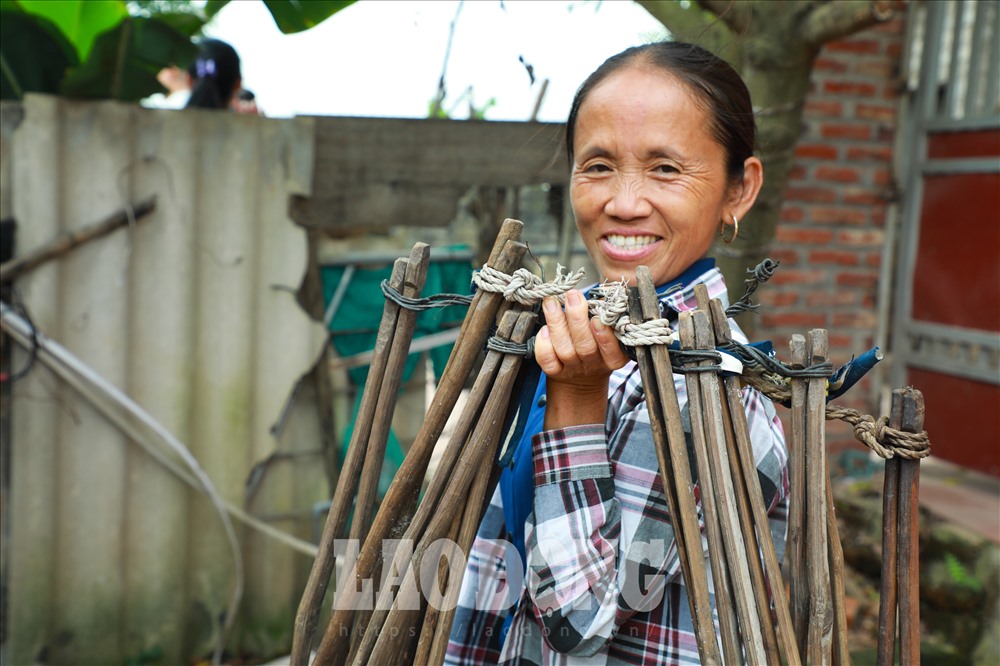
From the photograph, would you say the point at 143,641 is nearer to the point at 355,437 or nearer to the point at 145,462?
the point at 145,462

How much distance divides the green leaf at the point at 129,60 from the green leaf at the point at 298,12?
82 cm

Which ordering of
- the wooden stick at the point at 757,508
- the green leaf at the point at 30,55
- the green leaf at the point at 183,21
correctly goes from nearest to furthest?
the wooden stick at the point at 757,508 → the green leaf at the point at 30,55 → the green leaf at the point at 183,21

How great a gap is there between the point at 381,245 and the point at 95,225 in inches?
39.1

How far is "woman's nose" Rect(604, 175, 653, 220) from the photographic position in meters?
1.31

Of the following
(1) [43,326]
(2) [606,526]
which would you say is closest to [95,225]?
(1) [43,326]

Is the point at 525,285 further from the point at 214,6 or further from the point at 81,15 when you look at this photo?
the point at 81,15

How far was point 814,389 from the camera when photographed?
1.04m

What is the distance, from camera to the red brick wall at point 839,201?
13.1ft

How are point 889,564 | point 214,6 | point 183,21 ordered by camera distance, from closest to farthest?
point 889,564 < point 214,6 < point 183,21

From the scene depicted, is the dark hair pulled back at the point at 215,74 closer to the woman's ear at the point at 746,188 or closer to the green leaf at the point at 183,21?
the green leaf at the point at 183,21

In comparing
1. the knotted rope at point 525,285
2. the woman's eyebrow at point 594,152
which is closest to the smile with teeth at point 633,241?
the woman's eyebrow at point 594,152

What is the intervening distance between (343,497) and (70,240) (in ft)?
6.91

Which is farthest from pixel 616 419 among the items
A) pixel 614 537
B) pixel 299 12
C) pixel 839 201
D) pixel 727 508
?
pixel 839 201

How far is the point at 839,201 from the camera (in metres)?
4.07
